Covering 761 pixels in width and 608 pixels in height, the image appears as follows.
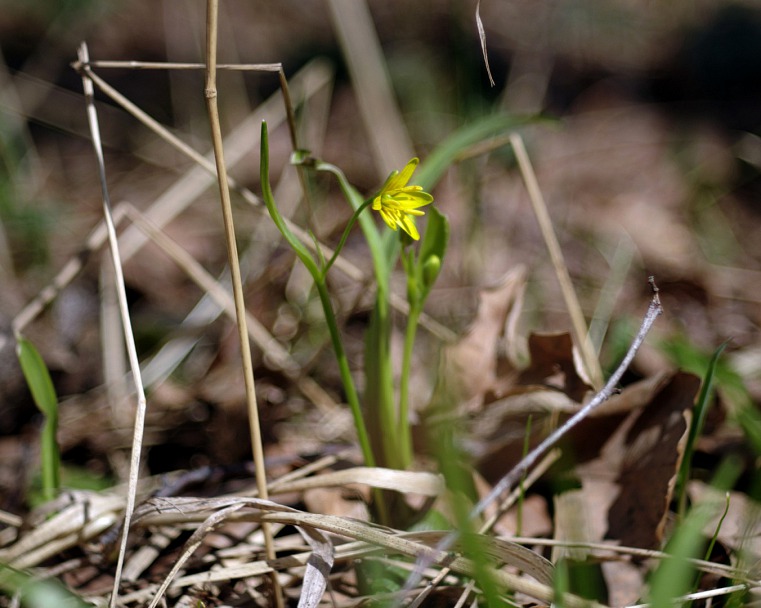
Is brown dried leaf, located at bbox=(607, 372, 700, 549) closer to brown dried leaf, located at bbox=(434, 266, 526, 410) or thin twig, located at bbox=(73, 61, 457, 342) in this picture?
brown dried leaf, located at bbox=(434, 266, 526, 410)

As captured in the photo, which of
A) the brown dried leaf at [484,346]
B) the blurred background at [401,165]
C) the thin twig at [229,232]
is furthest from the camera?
the blurred background at [401,165]

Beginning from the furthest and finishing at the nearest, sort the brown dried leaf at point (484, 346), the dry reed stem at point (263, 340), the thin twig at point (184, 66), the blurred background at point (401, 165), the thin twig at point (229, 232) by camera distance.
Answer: the blurred background at point (401, 165) → the dry reed stem at point (263, 340) → the brown dried leaf at point (484, 346) → the thin twig at point (184, 66) → the thin twig at point (229, 232)

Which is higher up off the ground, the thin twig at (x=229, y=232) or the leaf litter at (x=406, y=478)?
the thin twig at (x=229, y=232)

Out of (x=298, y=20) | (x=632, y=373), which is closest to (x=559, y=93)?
(x=298, y=20)

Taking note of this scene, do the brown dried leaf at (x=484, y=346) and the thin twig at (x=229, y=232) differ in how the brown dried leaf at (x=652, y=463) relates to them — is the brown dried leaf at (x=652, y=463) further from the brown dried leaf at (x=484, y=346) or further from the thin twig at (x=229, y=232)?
the thin twig at (x=229, y=232)

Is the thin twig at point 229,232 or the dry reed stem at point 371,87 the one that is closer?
the thin twig at point 229,232

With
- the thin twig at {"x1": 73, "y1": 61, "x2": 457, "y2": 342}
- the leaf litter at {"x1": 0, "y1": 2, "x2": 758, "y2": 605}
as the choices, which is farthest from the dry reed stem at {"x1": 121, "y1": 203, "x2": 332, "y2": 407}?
the thin twig at {"x1": 73, "y1": 61, "x2": 457, "y2": 342}

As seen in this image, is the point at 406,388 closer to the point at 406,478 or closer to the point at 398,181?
the point at 406,478

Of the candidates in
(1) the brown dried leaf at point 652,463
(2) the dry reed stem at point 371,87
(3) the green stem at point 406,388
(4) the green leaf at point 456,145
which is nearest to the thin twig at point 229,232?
(3) the green stem at point 406,388
